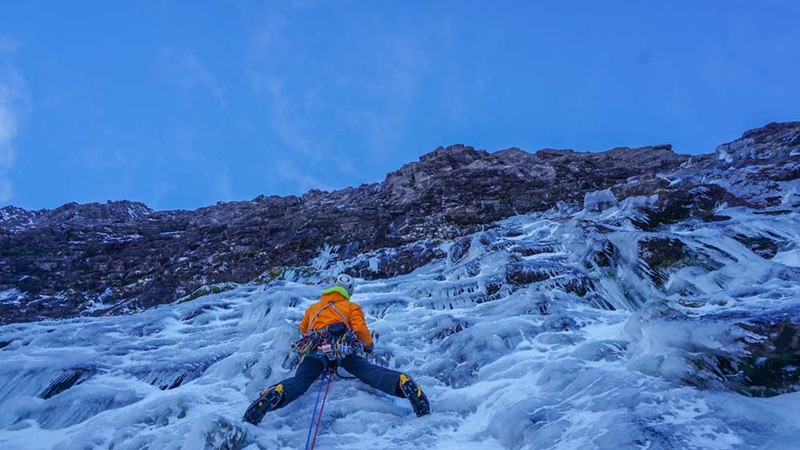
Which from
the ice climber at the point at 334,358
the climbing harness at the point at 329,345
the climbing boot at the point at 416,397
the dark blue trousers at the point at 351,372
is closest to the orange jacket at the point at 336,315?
the ice climber at the point at 334,358

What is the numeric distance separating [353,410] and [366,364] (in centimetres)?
73

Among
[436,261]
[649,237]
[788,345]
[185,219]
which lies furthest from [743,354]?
[185,219]

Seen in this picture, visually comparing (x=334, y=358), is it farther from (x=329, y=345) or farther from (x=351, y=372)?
(x=351, y=372)

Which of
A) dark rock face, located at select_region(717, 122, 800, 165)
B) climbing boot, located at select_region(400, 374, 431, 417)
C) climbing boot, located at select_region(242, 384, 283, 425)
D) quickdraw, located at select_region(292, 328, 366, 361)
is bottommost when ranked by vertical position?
climbing boot, located at select_region(400, 374, 431, 417)

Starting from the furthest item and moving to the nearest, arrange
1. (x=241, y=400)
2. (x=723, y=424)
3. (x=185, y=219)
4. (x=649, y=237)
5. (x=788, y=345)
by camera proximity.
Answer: (x=185, y=219), (x=649, y=237), (x=241, y=400), (x=788, y=345), (x=723, y=424)

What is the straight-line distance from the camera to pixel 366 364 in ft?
20.1

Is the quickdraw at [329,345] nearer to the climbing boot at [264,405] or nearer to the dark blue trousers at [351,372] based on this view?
the dark blue trousers at [351,372]

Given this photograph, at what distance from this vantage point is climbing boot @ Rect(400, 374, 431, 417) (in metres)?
5.33


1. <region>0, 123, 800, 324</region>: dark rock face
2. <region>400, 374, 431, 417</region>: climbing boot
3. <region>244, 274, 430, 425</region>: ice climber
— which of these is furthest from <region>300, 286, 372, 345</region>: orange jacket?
<region>0, 123, 800, 324</region>: dark rock face

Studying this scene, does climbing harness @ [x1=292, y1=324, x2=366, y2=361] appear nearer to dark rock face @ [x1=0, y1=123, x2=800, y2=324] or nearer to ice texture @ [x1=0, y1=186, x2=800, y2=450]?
ice texture @ [x1=0, y1=186, x2=800, y2=450]

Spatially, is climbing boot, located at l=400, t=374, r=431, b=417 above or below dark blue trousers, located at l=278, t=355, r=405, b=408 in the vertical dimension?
below

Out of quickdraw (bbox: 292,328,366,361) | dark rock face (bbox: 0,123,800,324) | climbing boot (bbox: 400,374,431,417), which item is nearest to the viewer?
climbing boot (bbox: 400,374,431,417)

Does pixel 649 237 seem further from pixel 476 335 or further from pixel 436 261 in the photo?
pixel 436 261

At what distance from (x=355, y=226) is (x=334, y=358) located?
13.1 m
